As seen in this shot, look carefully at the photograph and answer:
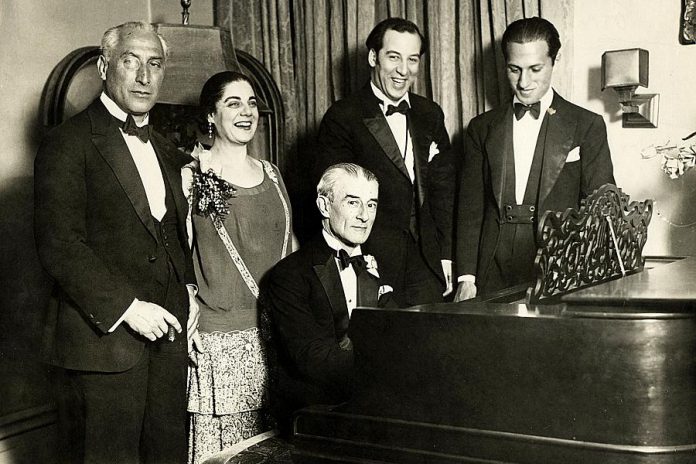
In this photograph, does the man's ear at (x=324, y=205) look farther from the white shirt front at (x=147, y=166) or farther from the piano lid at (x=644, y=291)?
the piano lid at (x=644, y=291)

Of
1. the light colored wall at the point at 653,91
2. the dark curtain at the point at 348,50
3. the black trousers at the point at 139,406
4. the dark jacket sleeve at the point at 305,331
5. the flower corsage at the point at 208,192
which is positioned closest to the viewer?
the dark jacket sleeve at the point at 305,331

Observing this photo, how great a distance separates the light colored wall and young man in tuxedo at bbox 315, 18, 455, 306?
0.96 m

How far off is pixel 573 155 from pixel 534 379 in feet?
6.27

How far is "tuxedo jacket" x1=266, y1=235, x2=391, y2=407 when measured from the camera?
2854 mm

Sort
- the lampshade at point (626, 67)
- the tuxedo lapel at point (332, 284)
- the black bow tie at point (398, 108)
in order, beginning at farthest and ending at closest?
1. the lampshade at point (626, 67)
2. the black bow tie at point (398, 108)
3. the tuxedo lapel at point (332, 284)

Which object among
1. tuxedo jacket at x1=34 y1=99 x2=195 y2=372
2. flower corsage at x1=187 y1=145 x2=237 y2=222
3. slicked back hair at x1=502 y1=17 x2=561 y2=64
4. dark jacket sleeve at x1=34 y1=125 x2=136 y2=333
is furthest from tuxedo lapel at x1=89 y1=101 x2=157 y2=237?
slicked back hair at x1=502 y1=17 x2=561 y2=64

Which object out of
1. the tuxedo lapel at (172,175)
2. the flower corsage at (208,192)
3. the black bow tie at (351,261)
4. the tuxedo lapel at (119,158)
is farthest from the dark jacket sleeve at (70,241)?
the black bow tie at (351,261)

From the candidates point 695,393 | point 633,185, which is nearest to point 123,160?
point 695,393

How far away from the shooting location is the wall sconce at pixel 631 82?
3.96 metres

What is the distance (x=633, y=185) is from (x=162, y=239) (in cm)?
245

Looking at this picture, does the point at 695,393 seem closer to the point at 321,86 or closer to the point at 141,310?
the point at 141,310

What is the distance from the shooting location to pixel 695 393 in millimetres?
1931

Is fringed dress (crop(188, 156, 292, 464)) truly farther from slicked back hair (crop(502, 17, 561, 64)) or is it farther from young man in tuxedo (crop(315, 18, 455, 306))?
slicked back hair (crop(502, 17, 561, 64))

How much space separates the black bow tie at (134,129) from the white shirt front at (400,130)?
1212 mm
